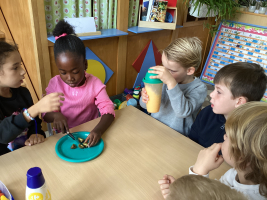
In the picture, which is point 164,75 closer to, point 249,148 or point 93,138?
point 93,138

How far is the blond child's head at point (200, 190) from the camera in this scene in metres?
0.40

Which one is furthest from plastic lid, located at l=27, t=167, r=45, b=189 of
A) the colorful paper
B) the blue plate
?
the colorful paper

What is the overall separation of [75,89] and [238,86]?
0.84m

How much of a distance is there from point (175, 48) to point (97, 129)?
24.2 inches

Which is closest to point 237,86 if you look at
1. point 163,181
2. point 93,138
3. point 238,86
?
point 238,86

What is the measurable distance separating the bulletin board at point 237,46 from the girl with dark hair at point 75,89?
220 cm

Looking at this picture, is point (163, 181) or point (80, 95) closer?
point (163, 181)

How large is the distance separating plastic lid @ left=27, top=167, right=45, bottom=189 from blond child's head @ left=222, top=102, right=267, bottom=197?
0.53 metres

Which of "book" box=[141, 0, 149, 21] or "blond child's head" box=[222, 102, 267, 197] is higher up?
"book" box=[141, 0, 149, 21]

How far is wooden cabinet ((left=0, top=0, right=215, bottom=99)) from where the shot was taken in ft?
5.40

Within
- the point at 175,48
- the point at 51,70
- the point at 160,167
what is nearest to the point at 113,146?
the point at 160,167

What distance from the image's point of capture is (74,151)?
897 millimetres

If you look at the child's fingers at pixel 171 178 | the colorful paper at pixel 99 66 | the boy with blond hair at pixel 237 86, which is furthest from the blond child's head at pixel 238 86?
the colorful paper at pixel 99 66

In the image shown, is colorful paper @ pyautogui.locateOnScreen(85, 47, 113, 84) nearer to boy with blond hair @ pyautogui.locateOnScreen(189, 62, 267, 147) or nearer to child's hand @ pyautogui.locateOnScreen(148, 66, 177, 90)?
child's hand @ pyautogui.locateOnScreen(148, 66, 177, 90)
